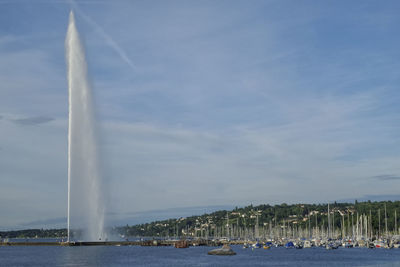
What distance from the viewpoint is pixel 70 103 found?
4405 inches

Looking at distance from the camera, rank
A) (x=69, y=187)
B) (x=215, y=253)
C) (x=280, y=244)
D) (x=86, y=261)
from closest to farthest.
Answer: (x=86, y=261) < (x=69, y=187) < (x=215, y=253) < (x=280, y=244)

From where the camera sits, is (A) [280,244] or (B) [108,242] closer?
(B) [108,242]

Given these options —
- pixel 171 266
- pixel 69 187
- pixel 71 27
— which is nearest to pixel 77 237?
A: pixel 69 187

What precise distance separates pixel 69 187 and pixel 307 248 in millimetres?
91708

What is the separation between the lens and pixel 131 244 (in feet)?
600

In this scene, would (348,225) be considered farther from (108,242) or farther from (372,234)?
(108,242)

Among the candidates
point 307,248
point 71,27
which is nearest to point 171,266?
point 71,27

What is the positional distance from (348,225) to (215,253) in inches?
3433

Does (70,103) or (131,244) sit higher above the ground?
(70,103)

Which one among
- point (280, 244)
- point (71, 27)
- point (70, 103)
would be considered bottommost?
point (280, 244)

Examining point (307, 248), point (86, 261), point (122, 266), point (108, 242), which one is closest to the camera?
point (122, 266)

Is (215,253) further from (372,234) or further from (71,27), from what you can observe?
(372,234)

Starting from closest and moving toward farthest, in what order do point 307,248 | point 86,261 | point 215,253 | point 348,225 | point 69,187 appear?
point 86,261, point 69,187, point 215,253, point 307,248, point 348,225

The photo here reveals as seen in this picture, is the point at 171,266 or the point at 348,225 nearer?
the point at 171,266
